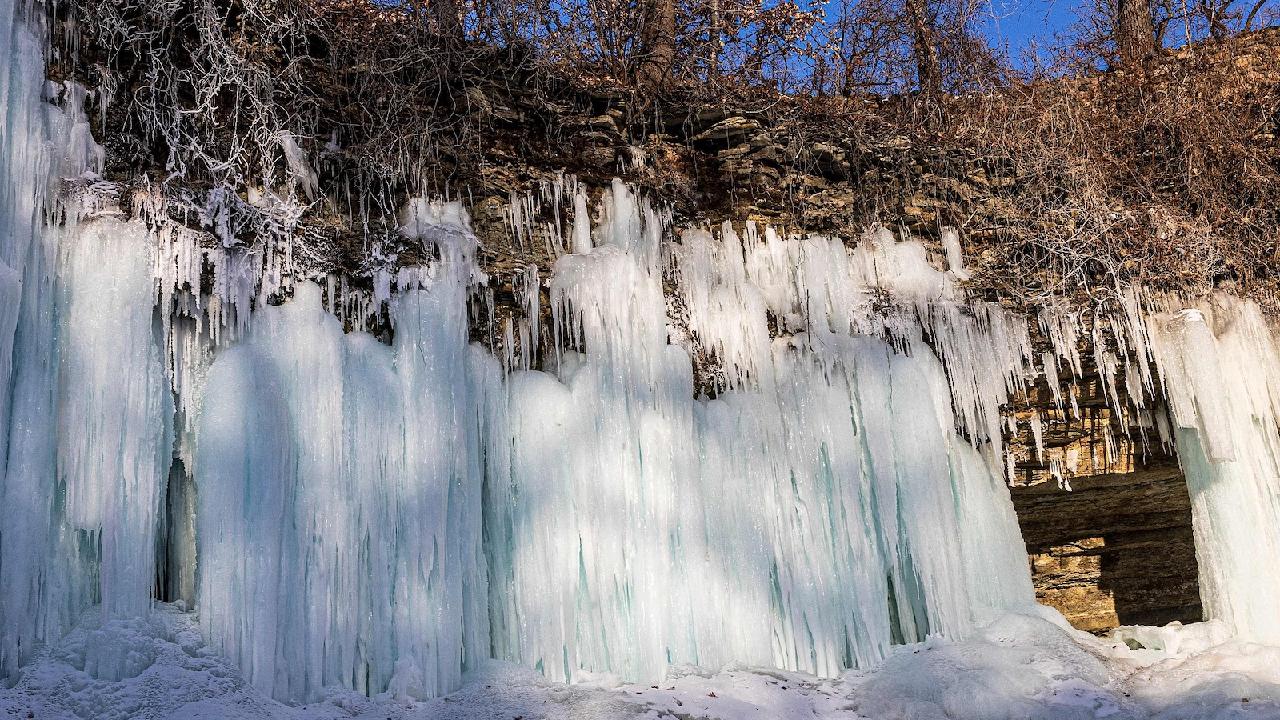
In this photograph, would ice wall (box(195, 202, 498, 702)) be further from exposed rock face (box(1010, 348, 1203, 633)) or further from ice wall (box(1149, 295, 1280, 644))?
ice wall (box(1149, 295, 1280, 644))

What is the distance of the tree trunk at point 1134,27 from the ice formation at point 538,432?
4.06 metres

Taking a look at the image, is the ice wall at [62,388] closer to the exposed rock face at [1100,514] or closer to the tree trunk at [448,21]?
the tree trunk at [448,21]

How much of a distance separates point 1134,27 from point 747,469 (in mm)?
7618

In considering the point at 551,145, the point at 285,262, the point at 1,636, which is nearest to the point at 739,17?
the point at 551,145

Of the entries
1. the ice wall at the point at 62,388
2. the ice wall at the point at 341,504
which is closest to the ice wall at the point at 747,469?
the ice wall at the point at 341,504

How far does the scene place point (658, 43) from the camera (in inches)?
366

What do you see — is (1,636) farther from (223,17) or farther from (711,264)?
(711,264)

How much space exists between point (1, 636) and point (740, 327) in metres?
5.11

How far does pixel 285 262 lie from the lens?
672 cm

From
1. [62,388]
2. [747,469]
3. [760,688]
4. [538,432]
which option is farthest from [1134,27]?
[62,388]

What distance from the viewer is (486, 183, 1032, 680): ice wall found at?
671 cm

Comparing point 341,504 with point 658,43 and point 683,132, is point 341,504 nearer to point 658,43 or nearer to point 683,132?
point 683,132

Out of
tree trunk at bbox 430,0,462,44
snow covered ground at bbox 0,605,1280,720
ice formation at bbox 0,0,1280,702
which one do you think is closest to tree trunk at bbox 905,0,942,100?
ice formation at bbox 0,0,1280,702

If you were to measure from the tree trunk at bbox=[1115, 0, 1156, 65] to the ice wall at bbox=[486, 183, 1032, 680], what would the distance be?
189 inches
